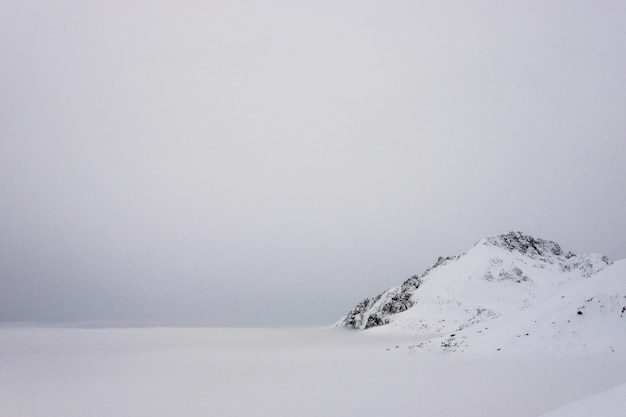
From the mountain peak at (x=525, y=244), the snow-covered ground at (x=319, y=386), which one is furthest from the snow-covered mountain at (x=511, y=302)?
the snow-covered ground at (x=319, y=386)

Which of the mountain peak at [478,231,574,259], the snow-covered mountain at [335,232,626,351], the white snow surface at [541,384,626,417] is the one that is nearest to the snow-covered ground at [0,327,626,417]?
the white snow surface at [541,384,626,417]

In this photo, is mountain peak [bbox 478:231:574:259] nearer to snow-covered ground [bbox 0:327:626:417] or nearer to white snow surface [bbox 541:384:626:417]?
snow-covered ground [bbox 0:327:626:417]

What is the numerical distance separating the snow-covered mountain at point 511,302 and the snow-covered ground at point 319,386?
132 inches

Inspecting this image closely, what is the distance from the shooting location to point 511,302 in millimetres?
74625

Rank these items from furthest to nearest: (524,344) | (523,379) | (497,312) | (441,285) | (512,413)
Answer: (441,285) < (497,312) < (524,344) < (523,379) < (512,413)

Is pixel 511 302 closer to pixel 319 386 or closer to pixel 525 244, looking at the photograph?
pixel 525 244

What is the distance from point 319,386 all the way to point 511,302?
66741 millimetres

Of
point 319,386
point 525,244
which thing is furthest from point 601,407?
point 525,244

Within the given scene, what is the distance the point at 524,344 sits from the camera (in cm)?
3191

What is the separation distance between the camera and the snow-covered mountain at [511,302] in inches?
1261

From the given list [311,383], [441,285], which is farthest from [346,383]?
[441,285]

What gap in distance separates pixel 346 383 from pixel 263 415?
7554 mm

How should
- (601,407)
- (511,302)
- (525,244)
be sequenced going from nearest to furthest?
(601,407)
(511,302)
(525,244)

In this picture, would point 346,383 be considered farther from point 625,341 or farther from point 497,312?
point 497,312
